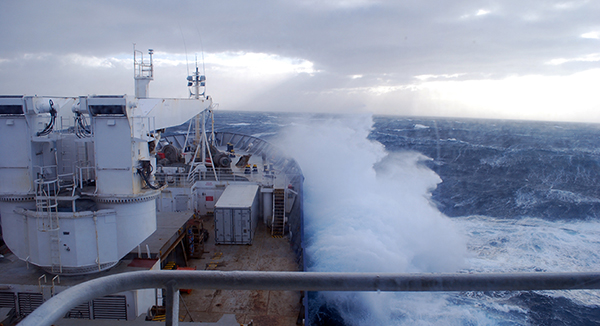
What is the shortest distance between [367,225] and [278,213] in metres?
4.62

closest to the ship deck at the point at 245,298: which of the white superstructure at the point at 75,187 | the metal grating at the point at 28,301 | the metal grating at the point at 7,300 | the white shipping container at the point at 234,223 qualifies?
the white shipping container at the point at 234,223

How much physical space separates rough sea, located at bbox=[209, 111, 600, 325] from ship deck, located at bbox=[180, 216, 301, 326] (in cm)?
206

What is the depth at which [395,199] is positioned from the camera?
2122cm

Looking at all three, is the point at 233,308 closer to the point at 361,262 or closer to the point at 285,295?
the point at 285,295

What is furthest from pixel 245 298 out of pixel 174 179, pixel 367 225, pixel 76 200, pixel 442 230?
pixel 442 230

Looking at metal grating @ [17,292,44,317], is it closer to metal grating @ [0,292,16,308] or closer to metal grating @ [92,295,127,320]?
metal grating @ [0,292,16,308]

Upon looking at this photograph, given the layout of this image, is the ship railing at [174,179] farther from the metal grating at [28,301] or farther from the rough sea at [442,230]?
the metal grating at [28,301]

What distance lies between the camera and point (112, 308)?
7766 millimetres

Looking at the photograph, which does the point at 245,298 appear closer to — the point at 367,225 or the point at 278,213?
the point at 278,213

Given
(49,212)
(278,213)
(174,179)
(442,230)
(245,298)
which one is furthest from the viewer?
(442,230)

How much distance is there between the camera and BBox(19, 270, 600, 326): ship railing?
1.46 m

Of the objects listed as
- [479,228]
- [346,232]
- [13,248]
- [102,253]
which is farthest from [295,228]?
[479,228]

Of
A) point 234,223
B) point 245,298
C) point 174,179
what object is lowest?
point 245,298

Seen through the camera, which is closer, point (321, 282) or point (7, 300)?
point (321, 282)
